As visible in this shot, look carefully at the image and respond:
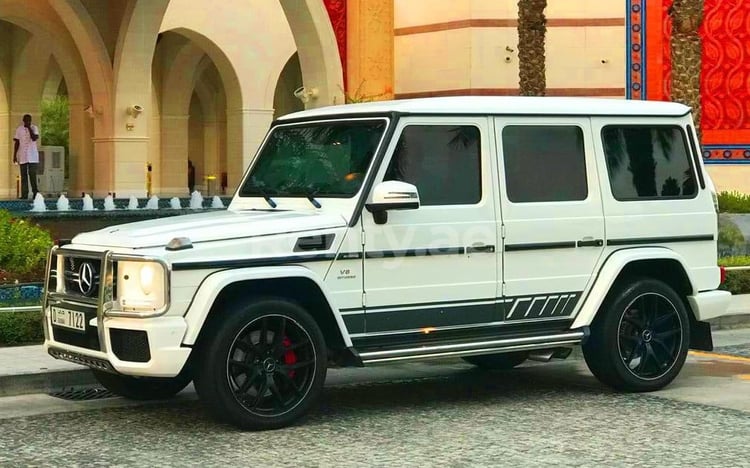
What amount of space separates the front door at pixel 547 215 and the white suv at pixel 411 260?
0.01 m

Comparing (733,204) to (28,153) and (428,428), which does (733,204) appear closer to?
(28,153)

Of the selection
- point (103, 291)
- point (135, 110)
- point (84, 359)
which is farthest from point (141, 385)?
point (135, 110)

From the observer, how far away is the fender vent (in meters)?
8.00

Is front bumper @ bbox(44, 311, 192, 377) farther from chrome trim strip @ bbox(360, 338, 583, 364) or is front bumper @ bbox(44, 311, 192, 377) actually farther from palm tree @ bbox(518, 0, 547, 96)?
palm tree @ bbox(518, 0, 547, 96)

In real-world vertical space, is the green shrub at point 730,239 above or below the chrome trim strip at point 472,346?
above

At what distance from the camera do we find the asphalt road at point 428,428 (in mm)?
7168

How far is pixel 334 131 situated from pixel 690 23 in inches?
454

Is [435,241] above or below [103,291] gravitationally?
above

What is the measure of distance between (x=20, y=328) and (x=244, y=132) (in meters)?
21.7

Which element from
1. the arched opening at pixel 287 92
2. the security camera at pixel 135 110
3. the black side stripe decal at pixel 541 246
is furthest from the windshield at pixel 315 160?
the arched opening at pixel 287 92

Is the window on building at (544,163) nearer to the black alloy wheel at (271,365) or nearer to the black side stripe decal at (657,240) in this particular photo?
A: the black side stripe decal at (657,240)

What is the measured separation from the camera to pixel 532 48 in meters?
21.1

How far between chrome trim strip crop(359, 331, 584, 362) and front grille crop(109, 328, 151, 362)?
141 centimetres

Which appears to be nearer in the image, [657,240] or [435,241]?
[435,241]
